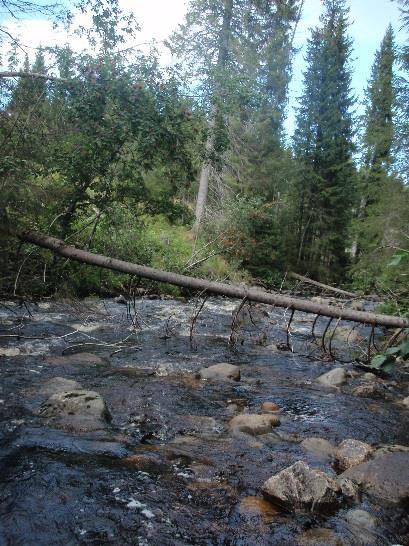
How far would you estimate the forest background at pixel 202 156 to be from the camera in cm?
822

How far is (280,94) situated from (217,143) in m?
27.9

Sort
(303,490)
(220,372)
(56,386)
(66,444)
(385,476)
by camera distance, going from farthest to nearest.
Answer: (220,372)
(56,386)
(66,444)
(385,476)
(303,490)

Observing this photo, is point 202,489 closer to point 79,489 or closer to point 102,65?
point 79,489

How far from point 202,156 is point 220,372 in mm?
4641

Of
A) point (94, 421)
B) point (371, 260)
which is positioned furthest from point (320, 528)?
point (371, 260)

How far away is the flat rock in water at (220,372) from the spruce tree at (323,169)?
22.1 m

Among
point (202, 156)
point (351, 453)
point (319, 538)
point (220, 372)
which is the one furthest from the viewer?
point (202, 156)

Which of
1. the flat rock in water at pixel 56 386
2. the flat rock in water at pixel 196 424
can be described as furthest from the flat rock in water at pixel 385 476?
the flat rock in water at pixel 56 386

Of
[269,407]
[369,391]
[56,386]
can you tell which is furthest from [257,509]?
[369,391]

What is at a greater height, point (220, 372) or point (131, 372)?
point (220, 372)

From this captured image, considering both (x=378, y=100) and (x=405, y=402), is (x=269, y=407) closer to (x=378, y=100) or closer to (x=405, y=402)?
(x=405, y=402)

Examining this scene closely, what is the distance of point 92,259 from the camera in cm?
712

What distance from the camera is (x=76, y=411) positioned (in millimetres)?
5512

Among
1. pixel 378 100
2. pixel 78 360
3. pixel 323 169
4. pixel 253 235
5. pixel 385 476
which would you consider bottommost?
pixel 78 360
